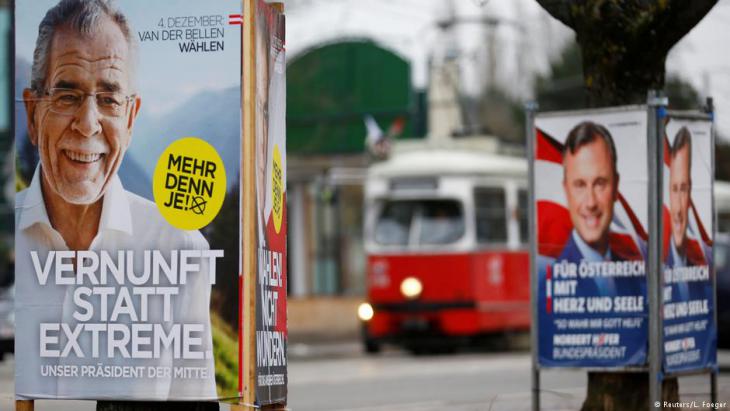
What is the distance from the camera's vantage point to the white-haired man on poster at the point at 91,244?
281 inches

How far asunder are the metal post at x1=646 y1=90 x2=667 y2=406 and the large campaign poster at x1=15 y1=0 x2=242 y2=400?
404 centimetres

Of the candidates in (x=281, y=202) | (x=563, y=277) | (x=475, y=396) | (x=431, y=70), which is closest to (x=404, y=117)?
(x=431, y=70)

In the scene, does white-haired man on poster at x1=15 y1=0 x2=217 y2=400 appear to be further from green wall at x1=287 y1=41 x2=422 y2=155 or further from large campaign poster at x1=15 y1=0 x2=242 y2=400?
green wall at x1=287 y1=41 x2=422 y2=155

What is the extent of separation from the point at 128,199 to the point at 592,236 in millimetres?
4418

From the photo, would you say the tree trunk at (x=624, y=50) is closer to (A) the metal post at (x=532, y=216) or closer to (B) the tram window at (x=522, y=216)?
(A) the metal post at (x=532, y=216)

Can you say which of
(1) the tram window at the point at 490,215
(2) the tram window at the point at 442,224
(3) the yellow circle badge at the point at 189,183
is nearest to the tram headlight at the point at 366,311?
(2) the tram window at the point at 442,224

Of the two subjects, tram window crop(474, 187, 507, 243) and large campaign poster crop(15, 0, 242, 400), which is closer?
large campaign poster crop(15, 0, 242, 400)

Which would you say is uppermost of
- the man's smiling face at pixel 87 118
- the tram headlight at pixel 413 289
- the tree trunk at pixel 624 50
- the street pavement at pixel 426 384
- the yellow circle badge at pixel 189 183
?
the tree trunk at pixel 624 50

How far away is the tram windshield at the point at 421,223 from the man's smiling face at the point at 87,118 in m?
18.2

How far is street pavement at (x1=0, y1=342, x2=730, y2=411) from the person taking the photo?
537 inches

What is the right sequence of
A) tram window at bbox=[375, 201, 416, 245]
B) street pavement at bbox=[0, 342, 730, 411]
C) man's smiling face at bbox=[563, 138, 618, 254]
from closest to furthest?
1. man's smiling face at bbox=[563, 138, 618, 254]
2. street pavement at bbox=[0, 342, 730, 411]
3. tram window at bbox=[375, 201, 416, 245]

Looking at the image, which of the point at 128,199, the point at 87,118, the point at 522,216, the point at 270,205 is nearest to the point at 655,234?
the point at 270,205

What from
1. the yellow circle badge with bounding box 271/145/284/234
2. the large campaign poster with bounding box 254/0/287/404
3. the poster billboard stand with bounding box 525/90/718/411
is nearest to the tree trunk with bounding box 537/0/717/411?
the poster billboard stand with bounding box 525/90/718/411

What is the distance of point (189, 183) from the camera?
7145 mm
